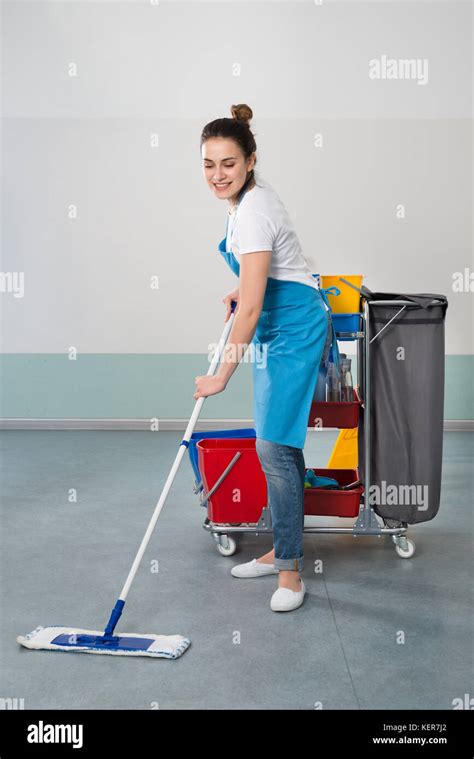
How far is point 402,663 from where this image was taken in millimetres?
2098

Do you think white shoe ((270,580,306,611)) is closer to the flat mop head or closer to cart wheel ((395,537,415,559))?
the flat mop head

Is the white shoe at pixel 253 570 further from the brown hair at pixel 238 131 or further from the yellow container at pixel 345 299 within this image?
the brown hair at pixel 238 131

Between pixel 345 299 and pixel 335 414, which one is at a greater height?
pixel 345 299

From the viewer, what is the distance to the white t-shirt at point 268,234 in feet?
7.38

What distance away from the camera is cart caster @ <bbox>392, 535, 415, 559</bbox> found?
114 inches

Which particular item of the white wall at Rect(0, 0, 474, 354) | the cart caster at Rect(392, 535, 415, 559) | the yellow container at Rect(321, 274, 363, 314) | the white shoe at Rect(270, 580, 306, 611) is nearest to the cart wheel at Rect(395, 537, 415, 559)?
the cart caster at Rect(392, 535, 415, 559)

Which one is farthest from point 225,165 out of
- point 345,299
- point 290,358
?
point 345,299

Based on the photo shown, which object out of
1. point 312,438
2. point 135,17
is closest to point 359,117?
point 135,17

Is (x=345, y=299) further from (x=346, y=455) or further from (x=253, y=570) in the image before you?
(x=253, y=570)

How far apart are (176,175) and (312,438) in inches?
79.8

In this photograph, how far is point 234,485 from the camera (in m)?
2.84

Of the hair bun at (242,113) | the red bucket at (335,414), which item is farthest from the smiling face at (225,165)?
the red bucket at (335,414)

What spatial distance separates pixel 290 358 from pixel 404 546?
921 mm

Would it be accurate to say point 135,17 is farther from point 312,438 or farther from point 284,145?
point 312,438
